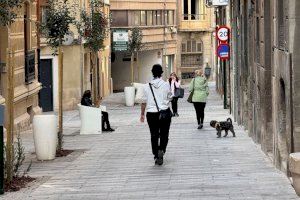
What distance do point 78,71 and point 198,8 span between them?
38.8 meters

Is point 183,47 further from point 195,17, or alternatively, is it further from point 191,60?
point 195,17

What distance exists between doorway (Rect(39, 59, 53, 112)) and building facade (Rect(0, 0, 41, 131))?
9.09m

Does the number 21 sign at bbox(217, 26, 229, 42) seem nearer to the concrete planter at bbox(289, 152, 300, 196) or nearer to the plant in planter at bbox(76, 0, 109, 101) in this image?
the plant in planter at bbox(76, 0, 109, 101)

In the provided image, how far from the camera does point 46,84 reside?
131 ft

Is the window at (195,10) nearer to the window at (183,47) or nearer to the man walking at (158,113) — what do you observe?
the window at (183,47)

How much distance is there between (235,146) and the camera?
19047 millimetres

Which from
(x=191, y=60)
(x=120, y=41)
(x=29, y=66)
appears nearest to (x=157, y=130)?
(x=29, y=66)

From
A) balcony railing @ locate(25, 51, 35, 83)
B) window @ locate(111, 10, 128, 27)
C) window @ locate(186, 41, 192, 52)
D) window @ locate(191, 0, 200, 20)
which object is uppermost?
window @ locate(191, 0, 200, 20)

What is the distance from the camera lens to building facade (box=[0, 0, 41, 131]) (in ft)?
80.4

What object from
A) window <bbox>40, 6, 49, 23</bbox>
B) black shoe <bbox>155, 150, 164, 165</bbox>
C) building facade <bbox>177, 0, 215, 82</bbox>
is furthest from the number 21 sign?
building facade <bbox>177, 0, 215, 82</bbox>

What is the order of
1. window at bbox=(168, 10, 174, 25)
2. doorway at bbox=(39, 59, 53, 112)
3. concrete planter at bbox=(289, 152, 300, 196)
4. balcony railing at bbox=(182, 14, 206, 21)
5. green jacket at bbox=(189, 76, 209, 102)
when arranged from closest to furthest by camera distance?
1. concrete planter at bbox=(289, 152, 300, 196)
2. green jacket at bbox=(189, 76, 209, 102)
3. doorway at bbox=(39, 59, 53, 112)
4. window at bbox=(168, 10, 174, 25)
5. balcony railing at bbox=(182, 14, 206, 21)

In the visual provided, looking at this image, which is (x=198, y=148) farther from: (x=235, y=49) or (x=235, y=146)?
(x=235, y=49)

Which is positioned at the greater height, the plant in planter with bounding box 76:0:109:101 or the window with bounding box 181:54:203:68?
the plant in planter with bounding box 76:0:109:101

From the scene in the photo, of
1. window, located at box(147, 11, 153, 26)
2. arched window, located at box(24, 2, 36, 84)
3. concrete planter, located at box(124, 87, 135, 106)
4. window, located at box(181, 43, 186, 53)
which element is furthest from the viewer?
window, located at box(181, 43, 186, 53)
